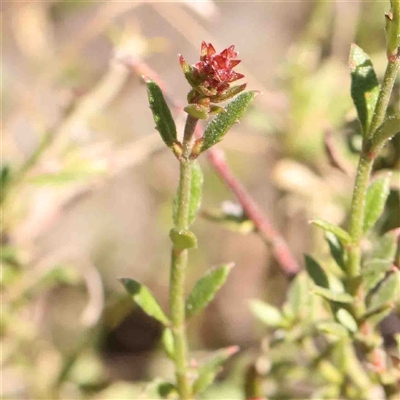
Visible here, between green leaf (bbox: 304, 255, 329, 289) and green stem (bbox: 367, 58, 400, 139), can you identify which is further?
green leaf (bbox: 304, 255, 329, 289)

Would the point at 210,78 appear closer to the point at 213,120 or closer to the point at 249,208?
the point at 213,120

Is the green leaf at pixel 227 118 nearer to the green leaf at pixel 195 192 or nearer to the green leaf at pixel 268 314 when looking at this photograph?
A: the green leaf at pixel 195 192

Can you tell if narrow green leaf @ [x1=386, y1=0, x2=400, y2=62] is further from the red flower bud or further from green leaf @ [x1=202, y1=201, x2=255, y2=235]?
green leaf @ [x1=202, y1=201, x2=255, y2=235]

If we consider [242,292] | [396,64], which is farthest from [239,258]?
[396,64]

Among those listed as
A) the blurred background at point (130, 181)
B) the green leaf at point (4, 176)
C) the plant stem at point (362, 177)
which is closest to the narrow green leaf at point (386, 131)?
the plant stem at point (362, 177)

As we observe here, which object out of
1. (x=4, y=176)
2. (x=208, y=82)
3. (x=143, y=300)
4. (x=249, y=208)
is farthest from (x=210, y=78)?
(x=4, y=176)

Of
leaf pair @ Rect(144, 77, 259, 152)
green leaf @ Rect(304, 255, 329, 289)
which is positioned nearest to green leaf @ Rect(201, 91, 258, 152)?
leaf pair @ Rect(144, 77, 259, 152)
